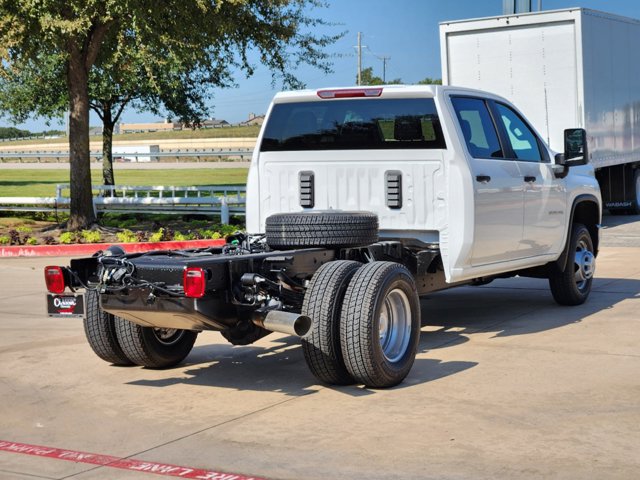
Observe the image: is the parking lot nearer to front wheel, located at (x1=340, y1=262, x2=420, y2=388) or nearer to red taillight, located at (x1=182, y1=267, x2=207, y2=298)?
front wheel, located at (x1=340, y1=262, x2=420, y2=388)

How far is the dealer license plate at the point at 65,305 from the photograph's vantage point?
7.25m

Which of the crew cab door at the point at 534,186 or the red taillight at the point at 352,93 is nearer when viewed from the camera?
the red taillight at the point at 352,93

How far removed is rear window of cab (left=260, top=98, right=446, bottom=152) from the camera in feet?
28.0

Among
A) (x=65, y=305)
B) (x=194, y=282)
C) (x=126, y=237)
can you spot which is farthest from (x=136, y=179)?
(x=194, y=282)

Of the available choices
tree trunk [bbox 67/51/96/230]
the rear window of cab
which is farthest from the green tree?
the rear window of cab

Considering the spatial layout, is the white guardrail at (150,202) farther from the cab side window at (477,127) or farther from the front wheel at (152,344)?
the front wheel at (152,344)

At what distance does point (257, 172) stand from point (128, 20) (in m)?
9.18

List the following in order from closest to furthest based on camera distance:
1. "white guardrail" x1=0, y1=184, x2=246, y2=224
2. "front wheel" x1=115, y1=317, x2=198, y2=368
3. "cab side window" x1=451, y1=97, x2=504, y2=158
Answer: "front wheel" x1=115, y1=317, x2=198, y2=368, "cab side window" x1=451, y1=97, x2=504, y2=158, "white guardrail" x1=0, y1=184, x2=246, y2=224

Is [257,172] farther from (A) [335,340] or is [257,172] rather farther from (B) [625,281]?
(B) [625,281]

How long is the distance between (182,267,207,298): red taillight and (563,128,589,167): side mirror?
4692 millimetres

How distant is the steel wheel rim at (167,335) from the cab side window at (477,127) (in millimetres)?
2796

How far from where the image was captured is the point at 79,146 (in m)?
19.7

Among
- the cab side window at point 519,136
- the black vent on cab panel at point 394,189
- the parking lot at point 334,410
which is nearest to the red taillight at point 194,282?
the parking lot at point 334,410

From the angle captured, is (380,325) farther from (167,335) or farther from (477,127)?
(477,127)
